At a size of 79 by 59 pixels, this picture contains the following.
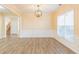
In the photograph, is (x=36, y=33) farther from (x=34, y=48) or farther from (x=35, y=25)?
(x=34, y=48)

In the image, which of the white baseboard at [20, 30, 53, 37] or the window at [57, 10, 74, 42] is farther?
the white baseboard at [20, 30, 53, 37]

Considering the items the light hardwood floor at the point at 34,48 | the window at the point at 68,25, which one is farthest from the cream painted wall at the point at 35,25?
the window at the point at 68,25

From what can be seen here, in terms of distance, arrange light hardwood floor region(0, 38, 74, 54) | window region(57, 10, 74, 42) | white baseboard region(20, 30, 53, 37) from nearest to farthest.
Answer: light hardwood floor region(0, 38, 74, 54)
window region(57, 10, 74, 42)
white baseboard region(20, 30, 53, 37)

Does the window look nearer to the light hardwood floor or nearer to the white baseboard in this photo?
the light hardwood floor

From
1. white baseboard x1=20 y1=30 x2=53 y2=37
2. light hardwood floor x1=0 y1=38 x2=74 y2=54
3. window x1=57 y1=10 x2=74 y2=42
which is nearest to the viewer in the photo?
light hardwood floor x1=0 y1=38 x2=74 y2=54

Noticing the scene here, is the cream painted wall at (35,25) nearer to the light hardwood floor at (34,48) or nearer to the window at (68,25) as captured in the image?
the light hardwood floor at (34,48)

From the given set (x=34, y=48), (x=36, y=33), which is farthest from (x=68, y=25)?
(x=36, y=33)

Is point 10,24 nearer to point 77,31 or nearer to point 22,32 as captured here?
point 22,32

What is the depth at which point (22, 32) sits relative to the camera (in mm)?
10680

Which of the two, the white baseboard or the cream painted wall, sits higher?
the cream painted wall

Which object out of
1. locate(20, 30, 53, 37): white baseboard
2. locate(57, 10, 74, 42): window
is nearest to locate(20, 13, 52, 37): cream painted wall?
locate(20, 30, 53, 37): white baseboard
